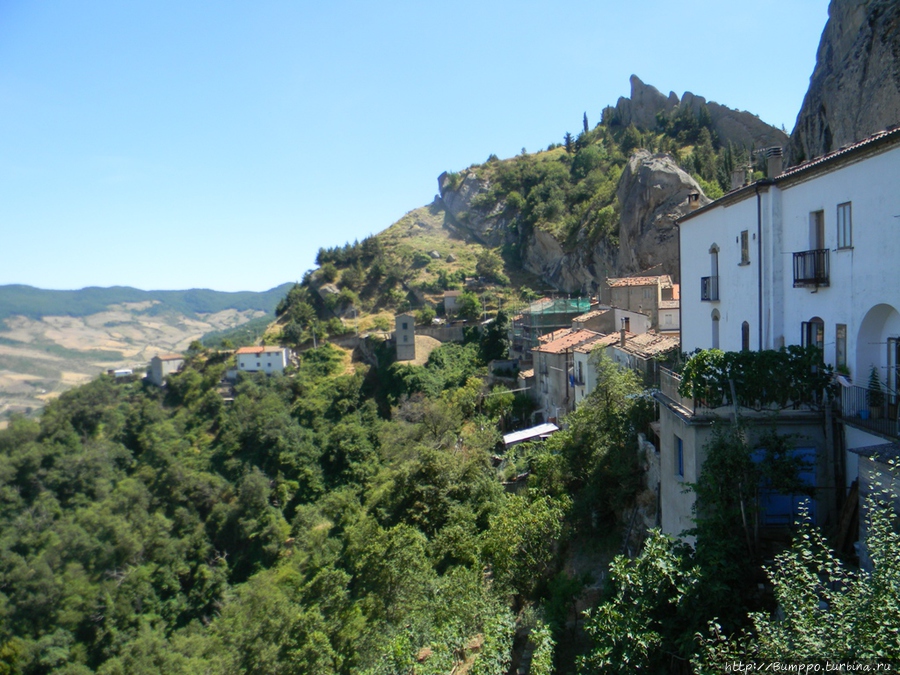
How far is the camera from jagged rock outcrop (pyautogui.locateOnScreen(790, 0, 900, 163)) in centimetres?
2077

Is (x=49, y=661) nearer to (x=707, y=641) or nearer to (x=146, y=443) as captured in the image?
(x=146, y=443)

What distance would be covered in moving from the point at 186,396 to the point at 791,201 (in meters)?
58.8

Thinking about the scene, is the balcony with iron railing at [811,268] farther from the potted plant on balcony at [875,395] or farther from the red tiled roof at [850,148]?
the potted plant on balcony at [875,395]

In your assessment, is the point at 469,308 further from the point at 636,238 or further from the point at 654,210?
the point at 654,210

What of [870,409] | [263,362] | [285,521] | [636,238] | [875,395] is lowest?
[285,521]

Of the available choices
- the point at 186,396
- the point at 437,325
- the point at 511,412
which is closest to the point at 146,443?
the point at 186,396

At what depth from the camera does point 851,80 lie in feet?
75.7

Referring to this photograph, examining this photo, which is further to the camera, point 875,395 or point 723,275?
point 723,275

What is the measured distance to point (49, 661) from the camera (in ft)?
111

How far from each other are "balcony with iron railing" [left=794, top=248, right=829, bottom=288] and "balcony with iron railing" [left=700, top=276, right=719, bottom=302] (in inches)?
134

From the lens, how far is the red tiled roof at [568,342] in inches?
1074

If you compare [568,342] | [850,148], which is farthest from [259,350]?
[850,148]

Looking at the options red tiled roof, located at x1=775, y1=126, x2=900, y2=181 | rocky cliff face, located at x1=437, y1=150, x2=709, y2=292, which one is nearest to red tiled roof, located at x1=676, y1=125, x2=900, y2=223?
red tiled roof, located at x1=775, y1=126, x2=900, y2=181

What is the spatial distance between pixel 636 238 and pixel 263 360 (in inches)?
1446
